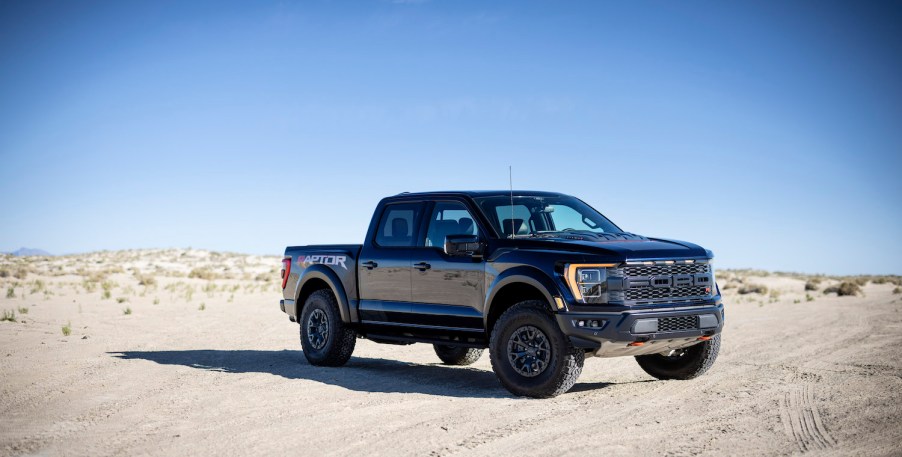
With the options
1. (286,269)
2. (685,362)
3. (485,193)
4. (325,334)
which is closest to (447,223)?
(485,193)

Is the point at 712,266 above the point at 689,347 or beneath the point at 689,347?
above

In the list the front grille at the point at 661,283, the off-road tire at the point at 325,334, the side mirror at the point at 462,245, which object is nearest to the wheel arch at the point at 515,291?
the side mirror at the point at 462,245

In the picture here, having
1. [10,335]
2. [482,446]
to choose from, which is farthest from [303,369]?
[10,335]

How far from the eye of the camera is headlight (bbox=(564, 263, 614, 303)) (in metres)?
8.49

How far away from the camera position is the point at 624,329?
8.35 meters

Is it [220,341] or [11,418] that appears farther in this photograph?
[220,341]

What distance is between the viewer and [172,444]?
6.91 meters

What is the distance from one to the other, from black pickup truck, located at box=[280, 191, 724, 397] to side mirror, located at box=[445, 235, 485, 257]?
0.01 metres

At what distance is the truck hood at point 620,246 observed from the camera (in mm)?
8539

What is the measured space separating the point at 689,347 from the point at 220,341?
29.3ft

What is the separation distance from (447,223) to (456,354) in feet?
8.71

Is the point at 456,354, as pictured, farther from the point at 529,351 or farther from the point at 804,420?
the point at 804,420

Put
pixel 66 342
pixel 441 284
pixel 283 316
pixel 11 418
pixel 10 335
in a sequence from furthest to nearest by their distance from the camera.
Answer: pixel 283 316 → pixel 10 335 → pixel 66 342 → pixel 441 284 → pixel 11 418

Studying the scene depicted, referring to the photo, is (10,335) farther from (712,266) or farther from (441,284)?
(712,266)
